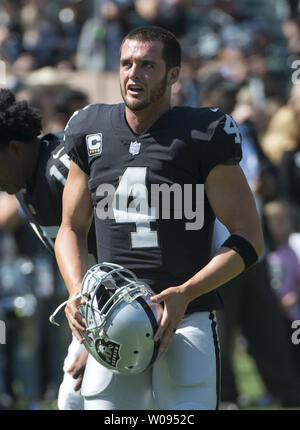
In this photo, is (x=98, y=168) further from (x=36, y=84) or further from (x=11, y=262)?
(x=36, y=84)

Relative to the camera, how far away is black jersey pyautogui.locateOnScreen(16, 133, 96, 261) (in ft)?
13.6

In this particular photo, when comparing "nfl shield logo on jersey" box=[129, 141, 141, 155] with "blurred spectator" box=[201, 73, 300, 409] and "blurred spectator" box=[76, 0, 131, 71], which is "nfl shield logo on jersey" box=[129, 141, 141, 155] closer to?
"blurred spectator" box=[201, 73, 300, 409]

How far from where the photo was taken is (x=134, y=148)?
143 inches

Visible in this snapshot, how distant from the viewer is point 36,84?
30.2 feet

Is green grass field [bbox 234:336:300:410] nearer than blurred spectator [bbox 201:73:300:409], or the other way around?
blurred spectator [bbox 201:73:300:409]

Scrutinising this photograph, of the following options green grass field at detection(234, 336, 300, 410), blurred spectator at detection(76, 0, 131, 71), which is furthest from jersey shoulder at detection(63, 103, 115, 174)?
blurred spectator at detection(76, 0, 131, 71)

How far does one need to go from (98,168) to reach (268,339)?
3467 millimetres

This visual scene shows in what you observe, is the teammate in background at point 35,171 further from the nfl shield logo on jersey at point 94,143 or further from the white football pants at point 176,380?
the white football pants at point 176,380

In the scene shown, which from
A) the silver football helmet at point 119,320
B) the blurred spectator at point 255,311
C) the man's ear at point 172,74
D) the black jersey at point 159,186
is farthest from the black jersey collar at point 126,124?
the blurred spectator at point 255,311

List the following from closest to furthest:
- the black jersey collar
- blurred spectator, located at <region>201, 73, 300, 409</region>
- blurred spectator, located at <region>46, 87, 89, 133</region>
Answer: the black jersey collar < blurred spectator, located at <region>201, 73, 300, 409</region> < blurred spectator, located at <region>46, 87, 89, 133</region>

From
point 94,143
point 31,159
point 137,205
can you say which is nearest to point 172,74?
point 94,143

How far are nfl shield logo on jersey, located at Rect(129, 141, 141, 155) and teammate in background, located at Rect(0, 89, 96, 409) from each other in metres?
0.56

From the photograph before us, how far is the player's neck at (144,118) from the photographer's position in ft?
12.1

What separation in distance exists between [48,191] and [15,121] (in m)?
0.40
